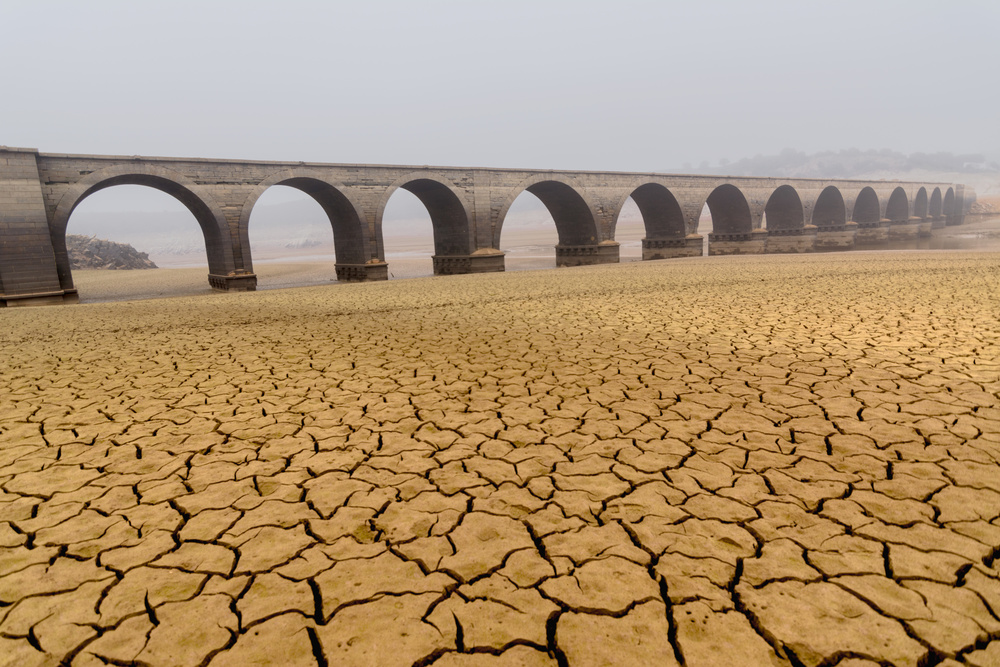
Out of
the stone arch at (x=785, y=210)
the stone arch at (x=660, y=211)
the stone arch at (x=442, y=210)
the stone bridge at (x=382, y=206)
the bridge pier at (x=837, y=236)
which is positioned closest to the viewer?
the stone bridge at (x=382, y=206)

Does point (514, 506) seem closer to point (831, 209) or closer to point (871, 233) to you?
point (831, 209)

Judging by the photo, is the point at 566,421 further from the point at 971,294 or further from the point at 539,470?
the point at 971,294

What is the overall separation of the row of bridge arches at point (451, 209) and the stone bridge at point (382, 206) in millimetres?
42

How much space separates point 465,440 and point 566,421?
2.20ft

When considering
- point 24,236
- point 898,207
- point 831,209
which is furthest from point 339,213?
point 898,207

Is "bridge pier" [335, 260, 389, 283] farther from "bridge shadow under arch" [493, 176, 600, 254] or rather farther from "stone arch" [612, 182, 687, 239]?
"stone arch" [612, 182, 687, 239]

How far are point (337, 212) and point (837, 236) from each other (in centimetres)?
3044

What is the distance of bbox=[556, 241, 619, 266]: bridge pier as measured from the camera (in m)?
20.6

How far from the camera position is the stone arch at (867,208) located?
34591 millimetres

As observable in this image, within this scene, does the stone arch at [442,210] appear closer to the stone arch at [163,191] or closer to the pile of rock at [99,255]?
the stone arch at [163,191]

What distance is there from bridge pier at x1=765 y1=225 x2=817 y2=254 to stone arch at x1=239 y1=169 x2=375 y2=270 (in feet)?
74.0

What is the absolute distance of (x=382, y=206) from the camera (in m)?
16.8

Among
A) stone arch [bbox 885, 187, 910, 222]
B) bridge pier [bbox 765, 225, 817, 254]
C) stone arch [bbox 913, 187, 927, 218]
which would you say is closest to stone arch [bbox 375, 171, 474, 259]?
bridge pier [bbox 765, 225, 817, 254]

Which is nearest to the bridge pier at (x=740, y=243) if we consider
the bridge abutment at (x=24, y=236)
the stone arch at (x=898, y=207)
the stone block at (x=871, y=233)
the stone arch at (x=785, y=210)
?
the stone arch at (x=785, y=210)
